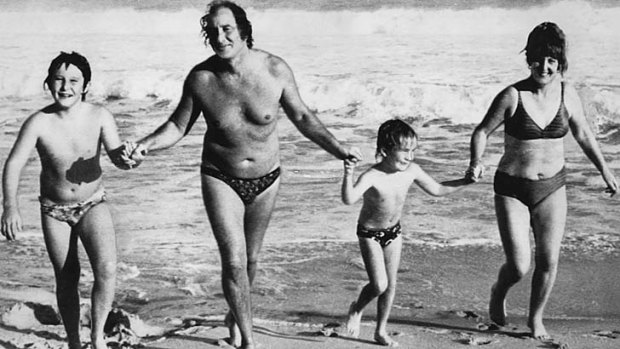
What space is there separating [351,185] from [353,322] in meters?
0.90

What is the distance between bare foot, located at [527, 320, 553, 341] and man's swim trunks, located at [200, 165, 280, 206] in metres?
1.64

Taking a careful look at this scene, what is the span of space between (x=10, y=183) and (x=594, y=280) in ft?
11.3

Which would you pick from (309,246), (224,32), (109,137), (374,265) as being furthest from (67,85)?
(309,246)

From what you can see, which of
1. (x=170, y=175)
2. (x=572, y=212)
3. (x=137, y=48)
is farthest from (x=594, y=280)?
(x=137, y=48)

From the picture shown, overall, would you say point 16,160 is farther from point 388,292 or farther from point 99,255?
point 388,292

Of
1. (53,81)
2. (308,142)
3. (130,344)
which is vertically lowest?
(130,344)

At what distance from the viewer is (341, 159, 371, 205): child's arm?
450 centimetres

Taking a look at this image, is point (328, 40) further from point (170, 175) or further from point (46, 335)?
point (46, 335)

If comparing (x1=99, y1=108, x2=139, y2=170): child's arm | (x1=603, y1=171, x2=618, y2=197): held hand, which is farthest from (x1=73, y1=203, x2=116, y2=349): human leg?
(x1=603, y1=171, x2=618, y2=197): held hand

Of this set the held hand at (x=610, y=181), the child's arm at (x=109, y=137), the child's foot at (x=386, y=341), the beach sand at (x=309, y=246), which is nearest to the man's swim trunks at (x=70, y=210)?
the child's arm at (x=109, y=137)

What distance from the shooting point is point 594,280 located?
567 centimetres

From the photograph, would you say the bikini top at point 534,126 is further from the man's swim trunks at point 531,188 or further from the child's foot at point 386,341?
the child's foot at point 386,341

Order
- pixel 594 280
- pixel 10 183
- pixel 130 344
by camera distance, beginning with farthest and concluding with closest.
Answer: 1. pixel 594 280
2. pixel 130 344
3. pixel 10 183

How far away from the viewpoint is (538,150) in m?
4.93
